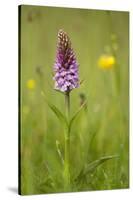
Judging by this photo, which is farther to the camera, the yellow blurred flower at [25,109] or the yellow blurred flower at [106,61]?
the yellow blurred flower at [106,61]

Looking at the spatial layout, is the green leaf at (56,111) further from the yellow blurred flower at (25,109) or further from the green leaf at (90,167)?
the green leaf at (90,167)

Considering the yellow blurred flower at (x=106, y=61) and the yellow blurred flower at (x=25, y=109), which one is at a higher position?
the yellow blurred flower at (x=106, y=61)

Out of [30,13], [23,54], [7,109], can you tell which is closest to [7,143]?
[7,109]

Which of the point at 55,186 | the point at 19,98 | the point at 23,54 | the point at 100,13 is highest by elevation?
the point at 100,13

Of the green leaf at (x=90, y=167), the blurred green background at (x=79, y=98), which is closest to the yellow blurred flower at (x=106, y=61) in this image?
the blurred green background at (x=79, y=98)

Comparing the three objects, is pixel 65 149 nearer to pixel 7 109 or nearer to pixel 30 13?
pixel 7 109

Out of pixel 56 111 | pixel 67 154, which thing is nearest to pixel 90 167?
pixel 67 154
